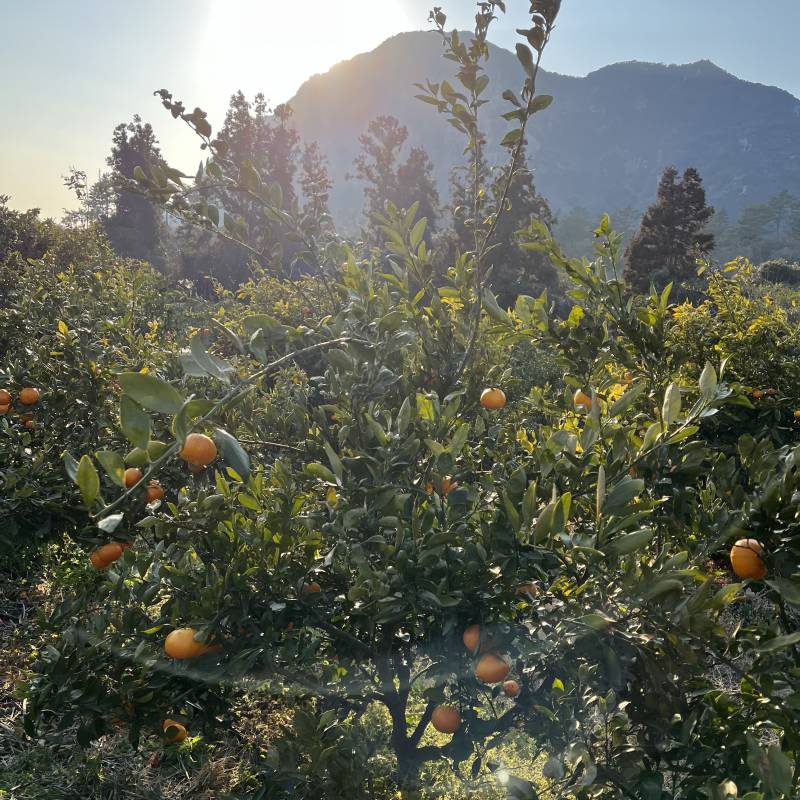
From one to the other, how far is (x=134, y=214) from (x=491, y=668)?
108ft

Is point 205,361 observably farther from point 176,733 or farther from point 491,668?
point 176,733

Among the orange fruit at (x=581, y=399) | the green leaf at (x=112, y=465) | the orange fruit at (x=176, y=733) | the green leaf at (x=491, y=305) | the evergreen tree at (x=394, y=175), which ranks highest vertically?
the evergreen tree at (x=394, y=175)

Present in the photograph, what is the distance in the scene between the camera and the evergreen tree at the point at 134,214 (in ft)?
96.2

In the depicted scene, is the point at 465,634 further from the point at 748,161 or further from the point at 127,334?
the point at 748,161

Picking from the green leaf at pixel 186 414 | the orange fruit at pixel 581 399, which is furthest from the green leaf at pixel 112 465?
the orange fruit at pixel 581 399

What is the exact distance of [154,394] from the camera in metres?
1.01

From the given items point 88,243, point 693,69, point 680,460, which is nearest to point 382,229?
point 680,460

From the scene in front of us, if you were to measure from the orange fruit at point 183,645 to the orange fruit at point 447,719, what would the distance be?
0.70 m

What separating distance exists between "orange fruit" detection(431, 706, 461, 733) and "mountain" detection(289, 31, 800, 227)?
421 feet

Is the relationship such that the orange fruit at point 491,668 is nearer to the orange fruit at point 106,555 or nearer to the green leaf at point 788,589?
the green leaf at point 788,589

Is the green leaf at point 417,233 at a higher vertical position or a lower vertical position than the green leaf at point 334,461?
higher

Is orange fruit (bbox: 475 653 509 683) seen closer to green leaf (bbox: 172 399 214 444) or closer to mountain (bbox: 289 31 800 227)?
green leaf (bbox: 172 399 214 444)

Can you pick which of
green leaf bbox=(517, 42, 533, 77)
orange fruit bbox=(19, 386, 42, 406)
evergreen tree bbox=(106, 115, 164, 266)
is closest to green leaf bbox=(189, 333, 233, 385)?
green leaf bbox=(517, 42, 533, 77)

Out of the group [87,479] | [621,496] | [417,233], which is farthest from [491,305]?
[87,479]
